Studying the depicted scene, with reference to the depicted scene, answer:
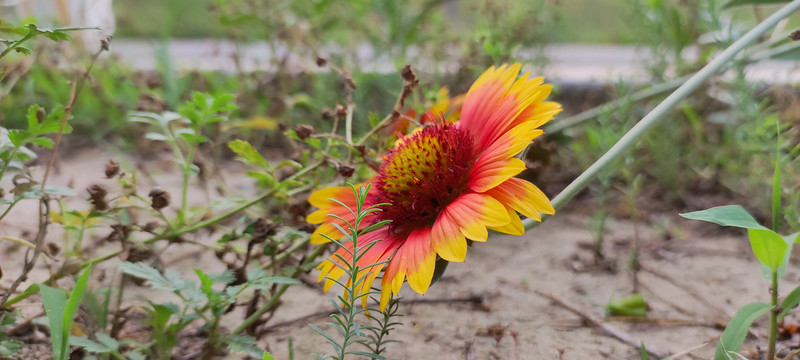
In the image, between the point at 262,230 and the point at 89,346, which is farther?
the point at 262,230

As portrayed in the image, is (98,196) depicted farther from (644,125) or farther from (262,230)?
(644,125)

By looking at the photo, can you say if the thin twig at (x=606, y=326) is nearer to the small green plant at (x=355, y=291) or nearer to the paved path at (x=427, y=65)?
the small green plant at (x=355, y=291)

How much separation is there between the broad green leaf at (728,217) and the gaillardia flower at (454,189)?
18cm

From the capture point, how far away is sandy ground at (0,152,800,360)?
86 cm

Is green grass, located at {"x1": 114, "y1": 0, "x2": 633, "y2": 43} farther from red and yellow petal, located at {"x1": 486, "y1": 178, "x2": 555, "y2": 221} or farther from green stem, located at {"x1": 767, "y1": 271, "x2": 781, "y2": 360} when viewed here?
red and yellow petal, located at {"x1": 486, "y1": 178, "x2": 555, "y2": 221}

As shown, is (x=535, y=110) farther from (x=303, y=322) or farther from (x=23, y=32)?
(x=23, y=32)

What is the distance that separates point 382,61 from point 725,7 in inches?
40.5

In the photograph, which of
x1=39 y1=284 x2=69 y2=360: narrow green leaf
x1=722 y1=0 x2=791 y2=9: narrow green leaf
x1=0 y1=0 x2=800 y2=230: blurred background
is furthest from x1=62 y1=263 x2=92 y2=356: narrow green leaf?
x1=722 y1=0 x2=791 y2=9: narrow green leaf

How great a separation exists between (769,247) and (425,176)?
0.40 metres

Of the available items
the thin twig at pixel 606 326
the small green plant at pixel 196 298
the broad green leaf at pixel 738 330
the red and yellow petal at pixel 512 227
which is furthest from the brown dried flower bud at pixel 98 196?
the broad green leaf at pixel 738 330

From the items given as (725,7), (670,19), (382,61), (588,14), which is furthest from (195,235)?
(588,14)

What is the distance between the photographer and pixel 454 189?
73 cm

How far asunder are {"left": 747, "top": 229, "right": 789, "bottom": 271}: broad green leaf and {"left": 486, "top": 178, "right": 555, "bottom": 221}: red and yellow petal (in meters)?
0.26

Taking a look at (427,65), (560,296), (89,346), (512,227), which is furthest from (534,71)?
(89,346)
